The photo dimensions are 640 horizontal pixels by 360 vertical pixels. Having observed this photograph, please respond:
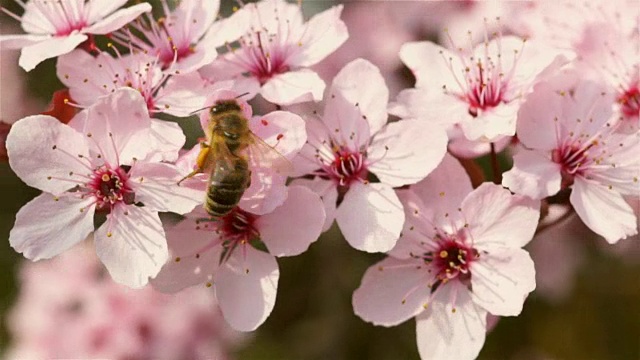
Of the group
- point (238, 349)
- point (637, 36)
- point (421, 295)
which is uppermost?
point (637, 36)

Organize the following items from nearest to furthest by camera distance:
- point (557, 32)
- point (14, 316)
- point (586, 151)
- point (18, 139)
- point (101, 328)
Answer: point (18, 139), point (586, 151), point (557, 32), point (101, 328), point (14, 316)

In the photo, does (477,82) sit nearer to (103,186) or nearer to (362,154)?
(362,154)

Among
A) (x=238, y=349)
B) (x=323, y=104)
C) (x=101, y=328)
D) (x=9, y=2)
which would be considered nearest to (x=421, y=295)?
(x=323, y=104)

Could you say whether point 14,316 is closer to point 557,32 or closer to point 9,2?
point 9,2

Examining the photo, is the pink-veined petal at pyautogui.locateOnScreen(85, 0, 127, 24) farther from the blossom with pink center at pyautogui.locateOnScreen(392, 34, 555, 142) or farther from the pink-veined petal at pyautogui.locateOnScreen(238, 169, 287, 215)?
the blossom with pink center at pyautogui.locateOnScreen(392, 34, 555, 142)

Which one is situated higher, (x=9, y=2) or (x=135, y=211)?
(x=135, y=211)

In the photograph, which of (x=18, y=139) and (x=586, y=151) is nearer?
(x=18, y=139)

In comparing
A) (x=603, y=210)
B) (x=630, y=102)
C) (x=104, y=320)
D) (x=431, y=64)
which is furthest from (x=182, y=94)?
(x=104, y=320)
